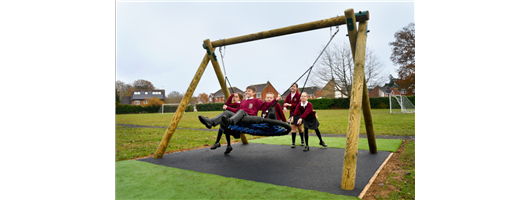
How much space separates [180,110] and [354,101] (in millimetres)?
2999

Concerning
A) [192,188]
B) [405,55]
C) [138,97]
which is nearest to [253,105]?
[192,188]

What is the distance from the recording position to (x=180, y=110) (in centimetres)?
466

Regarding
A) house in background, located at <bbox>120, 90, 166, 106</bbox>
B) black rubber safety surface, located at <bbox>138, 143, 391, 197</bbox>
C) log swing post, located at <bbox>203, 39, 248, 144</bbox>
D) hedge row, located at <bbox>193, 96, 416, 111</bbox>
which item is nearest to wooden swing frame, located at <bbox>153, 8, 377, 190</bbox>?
log swing post, located at <bbox>203, 39, 248, 144</bbox>

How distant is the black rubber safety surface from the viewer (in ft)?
10.1

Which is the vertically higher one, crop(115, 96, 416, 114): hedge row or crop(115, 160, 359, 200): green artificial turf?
crop(115, 96, 416, 114): hedge row

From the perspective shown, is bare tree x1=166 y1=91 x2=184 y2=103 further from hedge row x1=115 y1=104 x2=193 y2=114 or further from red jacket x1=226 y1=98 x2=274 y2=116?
red jacket x1=226 y1=98 x2=274 y2=116

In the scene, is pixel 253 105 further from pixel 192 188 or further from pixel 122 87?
pixel 122 87

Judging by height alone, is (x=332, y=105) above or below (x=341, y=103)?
below
